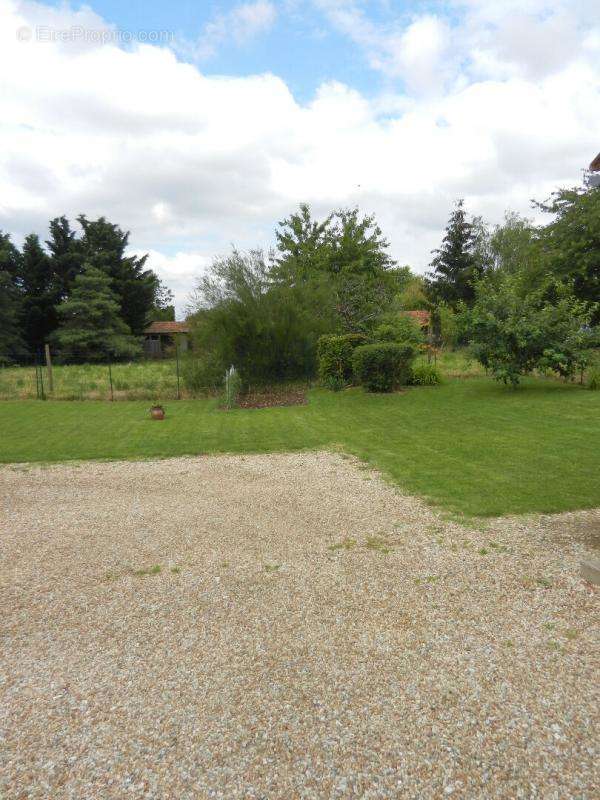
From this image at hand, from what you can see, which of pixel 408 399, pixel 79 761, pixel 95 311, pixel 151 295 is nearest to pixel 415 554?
pixel 79 761

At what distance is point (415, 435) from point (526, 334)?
5.80 metres

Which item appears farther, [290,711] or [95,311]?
[95,311]

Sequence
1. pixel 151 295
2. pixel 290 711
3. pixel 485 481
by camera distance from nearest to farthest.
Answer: pixel 290 711, pixel 485 481, pixel 151 295

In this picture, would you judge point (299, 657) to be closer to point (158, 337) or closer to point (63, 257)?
point (63, 257)

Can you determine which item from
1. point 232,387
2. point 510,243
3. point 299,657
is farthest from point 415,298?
point 299,657

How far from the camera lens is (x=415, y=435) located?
29.9 ft

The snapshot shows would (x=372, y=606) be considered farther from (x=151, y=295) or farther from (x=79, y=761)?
(x=151, y=295)

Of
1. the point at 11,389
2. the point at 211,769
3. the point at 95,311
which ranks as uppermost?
the point at 95,311

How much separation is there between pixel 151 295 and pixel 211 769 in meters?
37.9

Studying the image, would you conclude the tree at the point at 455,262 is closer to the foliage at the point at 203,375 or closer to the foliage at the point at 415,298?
the foliage at the point at 415,298

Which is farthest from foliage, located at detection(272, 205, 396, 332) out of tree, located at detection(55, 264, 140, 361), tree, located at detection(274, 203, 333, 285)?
tree, located at detection(55, 264, 140, 361)

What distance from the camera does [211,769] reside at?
211 centimetres

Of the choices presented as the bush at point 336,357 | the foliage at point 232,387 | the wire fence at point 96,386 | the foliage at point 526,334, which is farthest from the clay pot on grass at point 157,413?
Answer: the foliage at point 526,334

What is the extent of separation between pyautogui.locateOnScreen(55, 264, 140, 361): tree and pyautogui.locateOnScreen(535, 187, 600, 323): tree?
82.3ft
